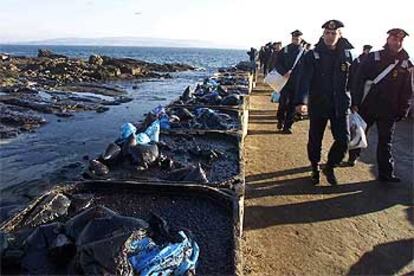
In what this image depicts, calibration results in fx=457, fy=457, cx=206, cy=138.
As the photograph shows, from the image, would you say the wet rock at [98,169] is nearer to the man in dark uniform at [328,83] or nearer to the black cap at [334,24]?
the man in dark uniform at [328,83]

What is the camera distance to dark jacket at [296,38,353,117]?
5762 millimetres

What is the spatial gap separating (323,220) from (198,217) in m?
1.66

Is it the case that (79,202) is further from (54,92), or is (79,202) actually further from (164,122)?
(54,92)

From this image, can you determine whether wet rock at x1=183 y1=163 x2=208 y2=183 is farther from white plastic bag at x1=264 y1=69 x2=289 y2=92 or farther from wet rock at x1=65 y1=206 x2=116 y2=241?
white plastic bag at x1=264 y1=69 x2=289 y2=92

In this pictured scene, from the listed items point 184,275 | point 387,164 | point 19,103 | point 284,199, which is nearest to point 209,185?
point 284,199

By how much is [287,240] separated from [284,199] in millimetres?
1137

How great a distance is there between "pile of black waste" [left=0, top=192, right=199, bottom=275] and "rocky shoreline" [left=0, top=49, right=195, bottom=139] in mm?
7717

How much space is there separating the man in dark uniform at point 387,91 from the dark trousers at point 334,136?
726 mm

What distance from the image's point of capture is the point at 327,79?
5824 millimetres

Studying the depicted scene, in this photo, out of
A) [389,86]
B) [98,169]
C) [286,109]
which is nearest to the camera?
[98,169]

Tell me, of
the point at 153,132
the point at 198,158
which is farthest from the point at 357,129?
the point at 153,132

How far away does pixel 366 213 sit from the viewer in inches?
213

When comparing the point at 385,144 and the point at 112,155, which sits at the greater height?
the point at 385,144

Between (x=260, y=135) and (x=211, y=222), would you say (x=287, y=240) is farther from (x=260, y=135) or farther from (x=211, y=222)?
(x=260, y=135)
